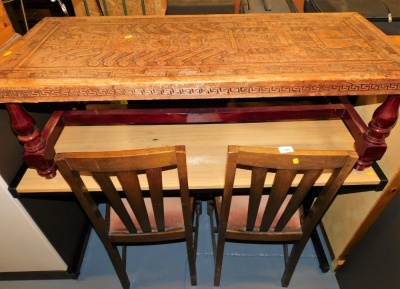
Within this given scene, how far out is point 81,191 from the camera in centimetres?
90

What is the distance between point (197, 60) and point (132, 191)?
478 millimetres

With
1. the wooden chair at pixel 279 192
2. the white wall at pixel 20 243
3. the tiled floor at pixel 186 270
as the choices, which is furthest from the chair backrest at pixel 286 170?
the white wall at pixel 20 243

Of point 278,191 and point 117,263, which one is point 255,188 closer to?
point 278,191

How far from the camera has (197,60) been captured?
3.09 ft

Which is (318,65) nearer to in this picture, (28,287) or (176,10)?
(28,287)

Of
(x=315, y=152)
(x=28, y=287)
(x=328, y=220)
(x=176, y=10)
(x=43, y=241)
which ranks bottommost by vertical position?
(x=28, y=287)

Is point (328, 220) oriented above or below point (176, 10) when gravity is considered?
below

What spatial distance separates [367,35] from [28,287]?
1977 mm

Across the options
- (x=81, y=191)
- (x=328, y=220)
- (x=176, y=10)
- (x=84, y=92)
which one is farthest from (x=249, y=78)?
(x=176, y=10)

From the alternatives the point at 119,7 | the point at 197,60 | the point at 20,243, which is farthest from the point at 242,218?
the point at 119,7

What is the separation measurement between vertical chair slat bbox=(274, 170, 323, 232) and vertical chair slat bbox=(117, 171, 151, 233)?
506mm

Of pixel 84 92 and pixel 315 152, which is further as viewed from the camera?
pixel 84 92

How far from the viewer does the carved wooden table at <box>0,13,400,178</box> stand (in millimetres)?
856

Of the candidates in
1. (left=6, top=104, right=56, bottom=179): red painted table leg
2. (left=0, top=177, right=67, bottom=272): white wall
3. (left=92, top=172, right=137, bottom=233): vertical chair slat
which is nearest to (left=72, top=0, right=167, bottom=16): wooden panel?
(left=6, top=104, right=56, bottom=179): red painted table leg
